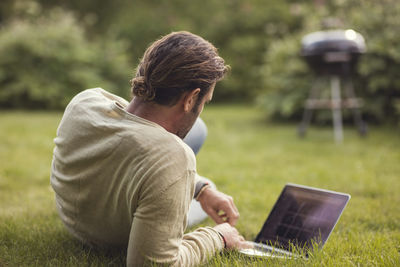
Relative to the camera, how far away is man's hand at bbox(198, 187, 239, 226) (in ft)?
5.93

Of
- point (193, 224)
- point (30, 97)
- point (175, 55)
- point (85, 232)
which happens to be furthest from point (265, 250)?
point (30, 97)

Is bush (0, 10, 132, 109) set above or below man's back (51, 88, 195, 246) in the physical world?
A: below

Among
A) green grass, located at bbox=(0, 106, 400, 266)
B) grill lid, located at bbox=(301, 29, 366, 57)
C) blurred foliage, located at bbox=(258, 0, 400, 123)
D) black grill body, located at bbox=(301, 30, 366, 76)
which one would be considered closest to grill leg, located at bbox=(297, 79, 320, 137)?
green grass, located at bbox=(0, 106, 400, 266)

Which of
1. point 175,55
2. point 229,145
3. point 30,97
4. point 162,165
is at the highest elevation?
point 175,55

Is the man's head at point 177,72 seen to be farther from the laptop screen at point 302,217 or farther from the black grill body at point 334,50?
the black grill body at point 334,50

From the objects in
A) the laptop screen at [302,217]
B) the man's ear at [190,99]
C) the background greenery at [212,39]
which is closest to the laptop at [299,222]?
the laptop screen at [302,217]

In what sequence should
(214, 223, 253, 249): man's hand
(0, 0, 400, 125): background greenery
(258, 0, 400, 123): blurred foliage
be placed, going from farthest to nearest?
(0, 0, 400, 125): background greenery
(258, 0, 400, 123): blurred foliage
(214, 223, 253, 249): man's hand

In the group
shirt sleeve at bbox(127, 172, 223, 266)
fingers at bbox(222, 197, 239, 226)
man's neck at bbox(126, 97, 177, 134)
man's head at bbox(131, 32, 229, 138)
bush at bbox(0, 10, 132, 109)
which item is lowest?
bush at bbox(0, 10, 132, 109)

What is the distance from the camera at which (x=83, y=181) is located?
1.48 metres

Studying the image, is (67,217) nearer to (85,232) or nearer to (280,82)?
(85,232)

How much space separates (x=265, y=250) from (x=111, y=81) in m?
8.00

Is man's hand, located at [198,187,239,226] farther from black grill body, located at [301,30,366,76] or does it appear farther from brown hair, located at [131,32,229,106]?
black grill body, located at [301,30,366,76]

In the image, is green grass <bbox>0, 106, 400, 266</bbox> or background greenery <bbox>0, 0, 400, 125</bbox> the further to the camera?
background greenery <bbox>0, 0, 400, 125</bbox>

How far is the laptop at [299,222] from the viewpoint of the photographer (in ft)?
5.76
